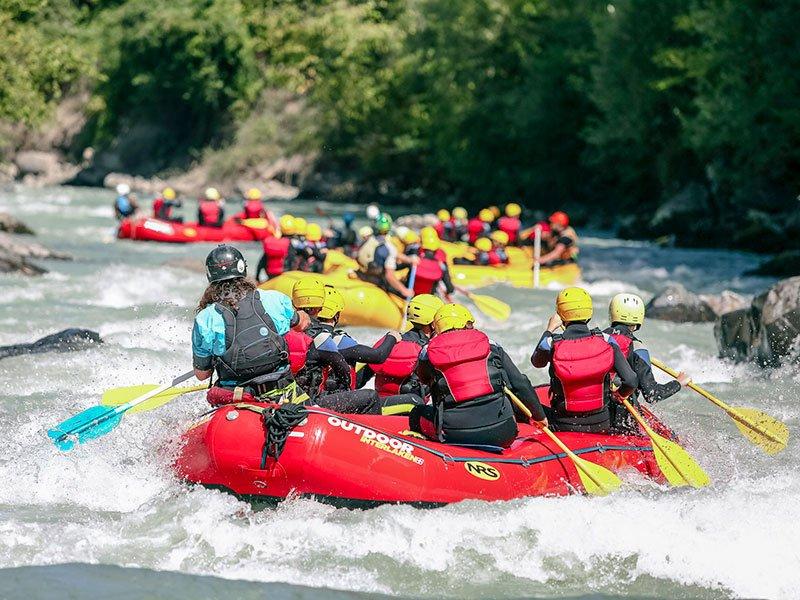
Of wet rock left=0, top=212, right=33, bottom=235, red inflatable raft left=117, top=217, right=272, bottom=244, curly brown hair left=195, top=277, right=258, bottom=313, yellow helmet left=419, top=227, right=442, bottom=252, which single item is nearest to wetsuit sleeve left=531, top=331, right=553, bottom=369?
curly brown hair left=195, top=277, right=258, bottom=313

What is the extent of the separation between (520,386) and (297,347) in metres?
1.39

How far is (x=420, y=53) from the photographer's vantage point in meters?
35.8

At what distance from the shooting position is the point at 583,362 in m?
7.08

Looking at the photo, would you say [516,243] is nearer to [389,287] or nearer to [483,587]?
[389,287]

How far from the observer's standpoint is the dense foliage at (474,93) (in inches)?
881

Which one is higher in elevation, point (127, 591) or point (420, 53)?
point (420, 53)

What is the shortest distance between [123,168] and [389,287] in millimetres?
35239

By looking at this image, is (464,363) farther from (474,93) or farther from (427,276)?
(474,93)

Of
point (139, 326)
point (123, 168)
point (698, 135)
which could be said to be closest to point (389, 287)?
point (139, 326)

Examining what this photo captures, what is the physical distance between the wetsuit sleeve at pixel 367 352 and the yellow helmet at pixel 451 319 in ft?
2.42

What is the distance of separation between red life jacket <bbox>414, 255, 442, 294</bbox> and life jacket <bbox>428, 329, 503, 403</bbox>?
6715 millimetres

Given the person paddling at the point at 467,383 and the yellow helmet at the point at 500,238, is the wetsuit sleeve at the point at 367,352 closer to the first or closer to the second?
the person paddling at the point at 467,383

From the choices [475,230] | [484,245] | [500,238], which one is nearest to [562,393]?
[484,245]

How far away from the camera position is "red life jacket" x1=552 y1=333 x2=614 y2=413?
7086mm
